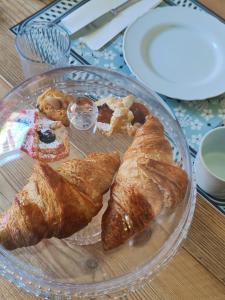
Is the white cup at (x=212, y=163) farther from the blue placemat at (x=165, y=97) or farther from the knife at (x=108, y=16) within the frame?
the knife at (x=108, y=16)

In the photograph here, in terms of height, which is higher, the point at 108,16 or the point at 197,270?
the point at 108,16

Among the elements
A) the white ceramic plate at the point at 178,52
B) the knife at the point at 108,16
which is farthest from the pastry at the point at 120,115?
the knife at the point at 108,16

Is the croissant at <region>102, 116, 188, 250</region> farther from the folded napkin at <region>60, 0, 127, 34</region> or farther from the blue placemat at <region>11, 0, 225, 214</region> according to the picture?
the folded napkin at <region>60, 0, 127, 34</region>

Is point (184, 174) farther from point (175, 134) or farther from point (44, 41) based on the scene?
point (44, 41)

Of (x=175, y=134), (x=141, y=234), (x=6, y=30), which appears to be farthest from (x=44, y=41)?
(x=141, y=234)

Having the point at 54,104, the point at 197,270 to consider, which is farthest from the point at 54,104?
the point at 197,270

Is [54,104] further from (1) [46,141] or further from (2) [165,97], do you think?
(2) [165,97]
